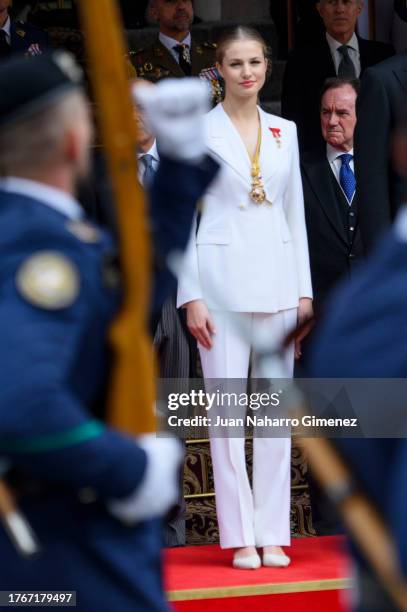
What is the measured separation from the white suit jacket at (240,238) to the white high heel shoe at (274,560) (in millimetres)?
792

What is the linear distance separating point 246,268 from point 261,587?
1015 mm

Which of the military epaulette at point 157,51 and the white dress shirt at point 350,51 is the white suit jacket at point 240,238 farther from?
the white dress shirt at point 350,51

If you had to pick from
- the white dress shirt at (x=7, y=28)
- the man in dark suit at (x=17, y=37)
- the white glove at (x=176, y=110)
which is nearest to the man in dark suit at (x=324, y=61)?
the man in dark suit at (x=17, y=37)

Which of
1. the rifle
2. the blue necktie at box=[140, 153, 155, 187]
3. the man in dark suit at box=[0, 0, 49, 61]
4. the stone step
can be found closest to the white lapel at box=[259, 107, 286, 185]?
the blue necktie at box=[140, 153, 155, 187]

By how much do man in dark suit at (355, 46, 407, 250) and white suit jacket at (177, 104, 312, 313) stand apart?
0.27 metres

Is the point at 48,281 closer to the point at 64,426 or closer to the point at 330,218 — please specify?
the point at 64,426

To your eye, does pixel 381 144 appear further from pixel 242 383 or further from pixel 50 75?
pixel 50 75

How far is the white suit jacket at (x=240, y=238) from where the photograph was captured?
5090mm

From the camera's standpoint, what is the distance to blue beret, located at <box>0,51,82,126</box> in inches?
96.3

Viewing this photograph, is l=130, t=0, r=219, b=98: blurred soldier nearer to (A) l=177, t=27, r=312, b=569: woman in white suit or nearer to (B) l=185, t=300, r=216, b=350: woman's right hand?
(A) l=177, t=27, r=312, b=569: woman in white suit

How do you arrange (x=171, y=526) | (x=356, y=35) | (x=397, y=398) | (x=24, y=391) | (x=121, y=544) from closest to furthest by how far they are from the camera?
(x=397, y=398)
(x=24, y=391)
(x=121, y=544)
(x=171, y=526)
(x=356, y=35)

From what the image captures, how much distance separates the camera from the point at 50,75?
2.48m

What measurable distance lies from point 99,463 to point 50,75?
62 cm

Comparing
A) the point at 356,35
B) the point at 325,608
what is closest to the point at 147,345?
the point at 325,608
